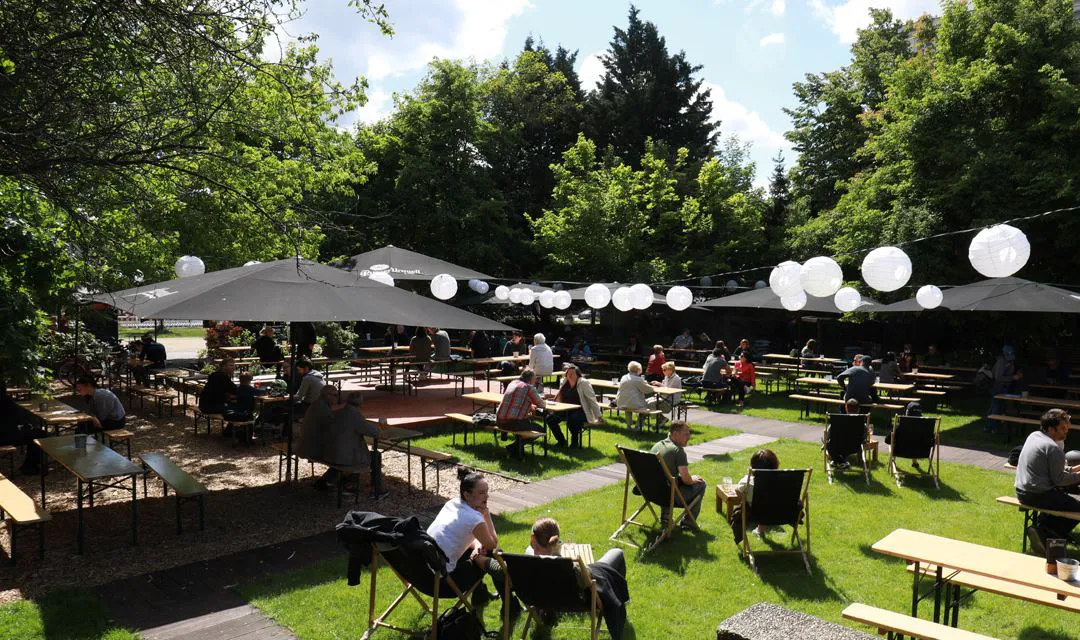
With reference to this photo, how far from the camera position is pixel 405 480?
8.70m

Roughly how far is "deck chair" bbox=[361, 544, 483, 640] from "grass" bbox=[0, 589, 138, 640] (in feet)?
5.16

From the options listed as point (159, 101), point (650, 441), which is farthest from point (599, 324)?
point (159, 101)

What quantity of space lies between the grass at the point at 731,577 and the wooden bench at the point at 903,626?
1.03m

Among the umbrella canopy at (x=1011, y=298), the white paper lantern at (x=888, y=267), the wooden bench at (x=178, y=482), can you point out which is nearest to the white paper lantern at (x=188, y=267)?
the wooden bench at (x=178, y=482)

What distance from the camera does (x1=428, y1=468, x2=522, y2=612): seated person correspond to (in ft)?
15.0

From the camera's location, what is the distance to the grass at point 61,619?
4535mm

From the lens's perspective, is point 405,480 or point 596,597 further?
point 405,480

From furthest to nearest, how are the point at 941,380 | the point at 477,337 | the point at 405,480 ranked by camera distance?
the point at 477,337 < the point at 941,380 < the point at 405,480

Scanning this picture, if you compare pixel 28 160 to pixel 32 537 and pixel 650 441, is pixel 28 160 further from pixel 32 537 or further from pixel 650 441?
pixel 650 441

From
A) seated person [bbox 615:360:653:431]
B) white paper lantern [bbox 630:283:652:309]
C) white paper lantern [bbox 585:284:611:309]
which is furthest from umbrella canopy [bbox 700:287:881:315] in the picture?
seated person [bbox 615:360:653:431]

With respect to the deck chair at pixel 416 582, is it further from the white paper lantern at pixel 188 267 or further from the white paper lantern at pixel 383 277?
the white paper lantern at pixel 383 277

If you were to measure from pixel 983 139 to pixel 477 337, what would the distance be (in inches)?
535

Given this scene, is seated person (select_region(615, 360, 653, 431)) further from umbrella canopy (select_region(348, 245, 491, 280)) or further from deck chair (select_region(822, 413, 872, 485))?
umbrella canopy (select_region(348, 245, 491, 280))

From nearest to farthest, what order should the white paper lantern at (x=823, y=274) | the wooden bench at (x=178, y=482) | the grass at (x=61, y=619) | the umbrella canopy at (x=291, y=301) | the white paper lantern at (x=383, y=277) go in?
the grass at (x=61, y=619) < the wooden bench at (x=178, y=482) < the umbrella canopy at (x=291, y=301) < the white paper lantern at (x=823, y=274) < the white paper lantern at (x=383, y=277)
